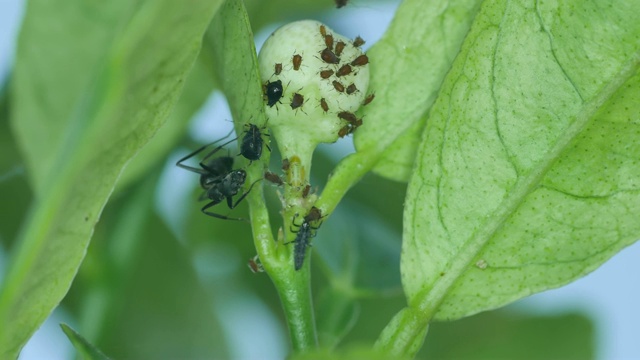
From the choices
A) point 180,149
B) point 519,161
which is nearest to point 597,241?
point 519,161

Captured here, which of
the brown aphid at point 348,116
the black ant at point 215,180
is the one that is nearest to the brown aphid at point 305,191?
the brown aphid at point 348,116

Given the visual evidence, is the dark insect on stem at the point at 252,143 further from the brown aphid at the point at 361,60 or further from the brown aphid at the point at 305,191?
the brown aphid at the point at 361,60

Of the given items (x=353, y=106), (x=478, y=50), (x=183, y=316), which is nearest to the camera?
(x=478, y=50)

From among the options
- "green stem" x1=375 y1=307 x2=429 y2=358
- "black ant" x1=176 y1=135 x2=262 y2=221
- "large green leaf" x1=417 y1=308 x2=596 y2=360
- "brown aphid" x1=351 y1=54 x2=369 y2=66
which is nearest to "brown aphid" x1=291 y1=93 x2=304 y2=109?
"brown aphid" x1=351 y1=54 x2=369 y2=66

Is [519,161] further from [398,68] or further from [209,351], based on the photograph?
[209,351]

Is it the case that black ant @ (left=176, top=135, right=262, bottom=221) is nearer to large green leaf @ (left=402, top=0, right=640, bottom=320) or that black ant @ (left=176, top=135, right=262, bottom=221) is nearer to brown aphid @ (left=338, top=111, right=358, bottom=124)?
brown aphid @ (left=338, top=111, right=358, bottom=124)
